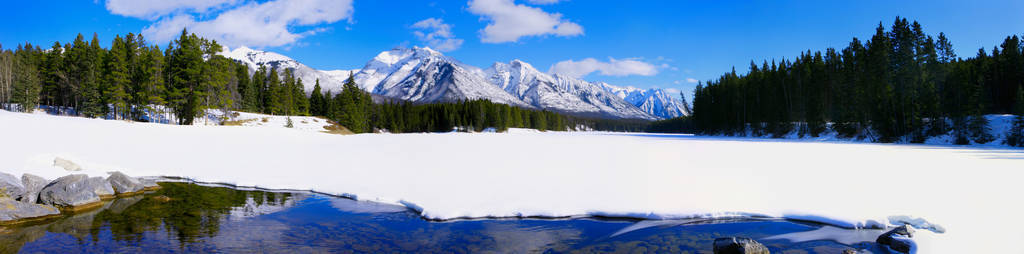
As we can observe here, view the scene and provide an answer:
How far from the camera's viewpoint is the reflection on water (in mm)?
6734

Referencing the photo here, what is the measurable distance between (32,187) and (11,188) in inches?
17.0

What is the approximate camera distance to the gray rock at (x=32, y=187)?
9.69 meters

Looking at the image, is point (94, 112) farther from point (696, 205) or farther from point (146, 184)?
point (696, 205)

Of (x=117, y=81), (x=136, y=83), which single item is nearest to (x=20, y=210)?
(x=117, y=81)

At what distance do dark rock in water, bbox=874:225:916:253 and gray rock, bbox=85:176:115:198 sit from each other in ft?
59.3

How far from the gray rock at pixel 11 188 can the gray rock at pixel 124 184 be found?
1795 millimetres

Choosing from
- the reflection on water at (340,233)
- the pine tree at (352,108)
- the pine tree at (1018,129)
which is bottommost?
the reflection on water at (340,233)

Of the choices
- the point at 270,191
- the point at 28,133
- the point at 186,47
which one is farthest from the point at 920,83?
the point at 186,47

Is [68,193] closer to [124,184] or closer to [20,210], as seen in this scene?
[20,210]

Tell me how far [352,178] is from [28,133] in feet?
66.1

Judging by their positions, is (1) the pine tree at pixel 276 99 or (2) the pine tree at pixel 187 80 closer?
(2) the pine tree at pixel 187 80

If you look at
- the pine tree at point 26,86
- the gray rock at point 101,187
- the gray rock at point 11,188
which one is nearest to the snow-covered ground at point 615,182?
the gray rock at point 101,187

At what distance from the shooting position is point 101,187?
11.2 metres

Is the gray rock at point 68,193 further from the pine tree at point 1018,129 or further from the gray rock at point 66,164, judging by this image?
the pine tree at point 1018,129
